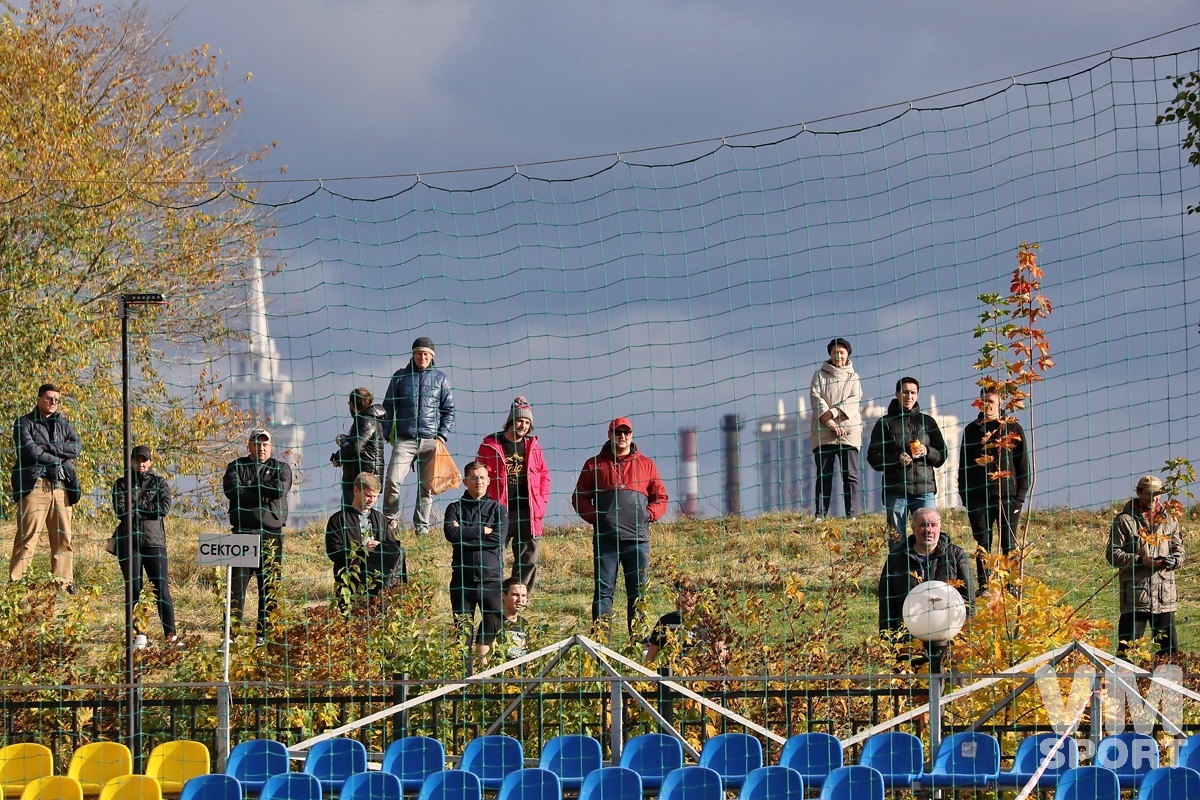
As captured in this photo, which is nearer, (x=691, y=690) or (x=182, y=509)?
(x=691, y=690)

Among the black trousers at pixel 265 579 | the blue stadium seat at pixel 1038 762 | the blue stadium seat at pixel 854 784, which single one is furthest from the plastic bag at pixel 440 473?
the blue stadium seat at pixel 1038 762

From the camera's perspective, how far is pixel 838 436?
9.45 metres

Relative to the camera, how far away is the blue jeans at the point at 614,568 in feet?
26.5

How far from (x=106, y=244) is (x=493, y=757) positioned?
30.7 ft

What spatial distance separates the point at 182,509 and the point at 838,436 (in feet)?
19.6

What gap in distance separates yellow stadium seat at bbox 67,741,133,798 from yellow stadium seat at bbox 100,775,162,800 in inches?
18.8

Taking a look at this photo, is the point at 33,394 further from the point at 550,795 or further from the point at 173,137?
the point at 550,795

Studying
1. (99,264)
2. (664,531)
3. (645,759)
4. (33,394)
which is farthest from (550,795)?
(99,264)

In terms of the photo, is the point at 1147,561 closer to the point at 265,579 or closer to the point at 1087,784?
the point at 1087,784

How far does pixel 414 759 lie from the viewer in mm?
6707

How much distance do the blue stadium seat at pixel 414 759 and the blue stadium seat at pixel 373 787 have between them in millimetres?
523

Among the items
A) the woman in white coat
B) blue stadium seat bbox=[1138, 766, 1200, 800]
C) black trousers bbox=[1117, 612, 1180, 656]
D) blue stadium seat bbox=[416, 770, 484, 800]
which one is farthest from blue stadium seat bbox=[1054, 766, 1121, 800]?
the woman in white coat

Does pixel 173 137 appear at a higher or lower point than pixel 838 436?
higher

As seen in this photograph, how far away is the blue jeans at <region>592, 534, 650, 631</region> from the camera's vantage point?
807 cm
